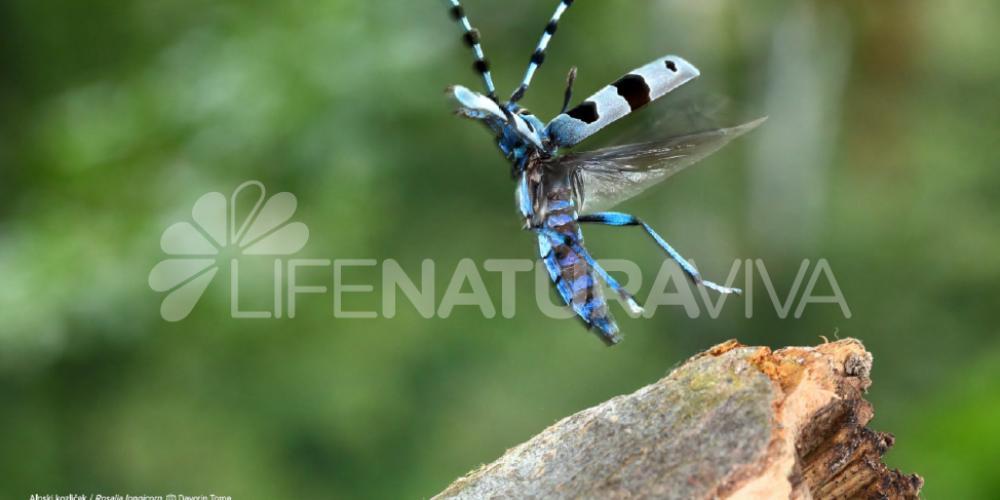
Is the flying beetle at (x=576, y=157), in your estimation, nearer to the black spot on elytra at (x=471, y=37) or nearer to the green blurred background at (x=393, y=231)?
the black spot on elytra at (x=471, y=37)

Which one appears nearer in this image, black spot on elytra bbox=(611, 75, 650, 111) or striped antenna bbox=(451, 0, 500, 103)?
striped antenna bbox=(451, 0, 500, 103)

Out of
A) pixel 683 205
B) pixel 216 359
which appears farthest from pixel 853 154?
pixel 216 359

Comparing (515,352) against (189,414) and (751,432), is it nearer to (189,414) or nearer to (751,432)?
(189,414)

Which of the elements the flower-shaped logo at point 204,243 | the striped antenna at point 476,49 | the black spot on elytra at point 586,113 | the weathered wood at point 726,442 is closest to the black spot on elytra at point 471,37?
the striped antenna at point 476,49

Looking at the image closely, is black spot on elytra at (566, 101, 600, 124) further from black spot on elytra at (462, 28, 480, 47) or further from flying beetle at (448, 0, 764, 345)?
black spot on elytra at (462, 28, 480, 47)

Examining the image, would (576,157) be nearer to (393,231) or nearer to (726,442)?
(726,442)

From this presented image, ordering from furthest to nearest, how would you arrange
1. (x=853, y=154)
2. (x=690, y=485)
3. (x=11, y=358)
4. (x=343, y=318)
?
1. (x=853, y=154)
2. (x=343, y=318)
3. (x=11, y=358)
4. (x=690, y=485)

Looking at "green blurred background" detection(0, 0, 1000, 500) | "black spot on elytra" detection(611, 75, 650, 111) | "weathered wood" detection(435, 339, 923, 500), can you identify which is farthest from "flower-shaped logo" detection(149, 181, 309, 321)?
"weathered wood" detection(435, 339, 923, 500)

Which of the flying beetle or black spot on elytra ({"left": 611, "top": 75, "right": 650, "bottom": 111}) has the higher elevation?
black spot on elytra ({"left": 611, "top": 75, "right": 650, "bottom": 111})
